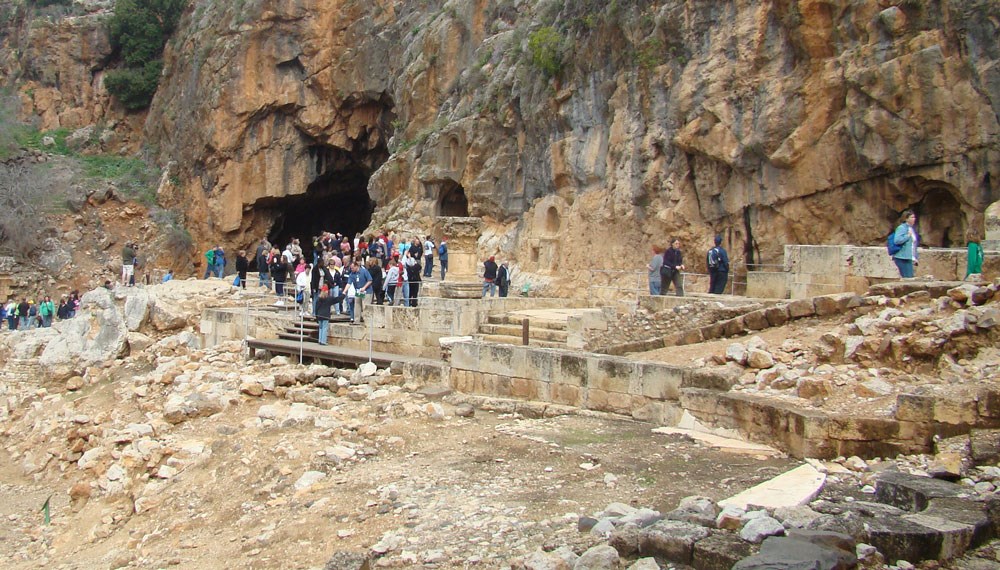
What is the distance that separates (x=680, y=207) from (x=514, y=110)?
7.86 metres

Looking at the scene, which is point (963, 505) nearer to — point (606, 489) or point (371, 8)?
point (606, 489)

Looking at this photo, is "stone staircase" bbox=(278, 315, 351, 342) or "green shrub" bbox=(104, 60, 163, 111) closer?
"stone staircase" bbox=(278, 315, 351, 342)

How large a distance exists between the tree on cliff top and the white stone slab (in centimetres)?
3828

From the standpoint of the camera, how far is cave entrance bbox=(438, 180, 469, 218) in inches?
1059

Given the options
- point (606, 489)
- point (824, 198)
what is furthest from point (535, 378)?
point (824, 198)

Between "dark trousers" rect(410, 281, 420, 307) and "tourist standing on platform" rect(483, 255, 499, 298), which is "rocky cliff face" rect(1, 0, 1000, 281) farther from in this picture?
"dark trousers" rect(410, 281, 420, 307)

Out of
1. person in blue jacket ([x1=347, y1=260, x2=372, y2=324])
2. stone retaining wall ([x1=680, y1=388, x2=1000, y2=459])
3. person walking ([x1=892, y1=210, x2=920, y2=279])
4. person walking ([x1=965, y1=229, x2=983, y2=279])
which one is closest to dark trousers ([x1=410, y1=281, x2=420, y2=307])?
person in blue jacket ([x1=347, y1=260, x2=372, y2=324])

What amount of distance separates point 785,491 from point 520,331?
27.3 ft

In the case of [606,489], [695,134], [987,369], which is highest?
[695,134]

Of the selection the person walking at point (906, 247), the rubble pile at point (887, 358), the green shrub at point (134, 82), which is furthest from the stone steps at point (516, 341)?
the green shrub at point (134, 82)

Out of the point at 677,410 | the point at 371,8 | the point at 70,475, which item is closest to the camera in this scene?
the point at 677,410

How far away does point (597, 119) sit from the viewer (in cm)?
2022

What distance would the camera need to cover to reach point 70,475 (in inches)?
422

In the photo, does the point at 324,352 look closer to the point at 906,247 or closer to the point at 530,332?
the point at 530,332
